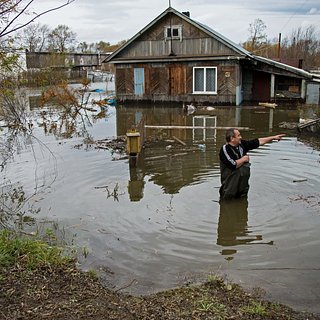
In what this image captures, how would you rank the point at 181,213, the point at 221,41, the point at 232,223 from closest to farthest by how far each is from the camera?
the point at 232,223 → the point at 181,213 → the point at 221,41

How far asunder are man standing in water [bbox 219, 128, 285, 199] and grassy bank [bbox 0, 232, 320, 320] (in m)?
3.28

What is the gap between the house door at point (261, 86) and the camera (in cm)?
2736

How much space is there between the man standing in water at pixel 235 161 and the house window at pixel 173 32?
782 inches

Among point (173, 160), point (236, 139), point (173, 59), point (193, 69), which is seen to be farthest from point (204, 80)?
point (236, 139)

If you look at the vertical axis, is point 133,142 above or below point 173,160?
above

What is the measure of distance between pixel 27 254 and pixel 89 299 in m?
1.32

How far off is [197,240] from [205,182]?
3.39m

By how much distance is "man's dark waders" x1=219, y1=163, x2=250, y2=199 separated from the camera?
797cm

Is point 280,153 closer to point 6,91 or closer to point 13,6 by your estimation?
point 6,91

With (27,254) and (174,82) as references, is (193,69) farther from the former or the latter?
(27,254)

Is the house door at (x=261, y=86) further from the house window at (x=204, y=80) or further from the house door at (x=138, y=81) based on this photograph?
the house door at (x=138, y=81)

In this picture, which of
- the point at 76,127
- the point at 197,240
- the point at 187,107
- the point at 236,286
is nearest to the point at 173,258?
A: the point at 197,240

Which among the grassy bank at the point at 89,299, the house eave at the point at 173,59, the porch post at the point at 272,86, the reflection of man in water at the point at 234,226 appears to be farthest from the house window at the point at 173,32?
the grassy bank at the point at 89,299

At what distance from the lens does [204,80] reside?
26328mm
